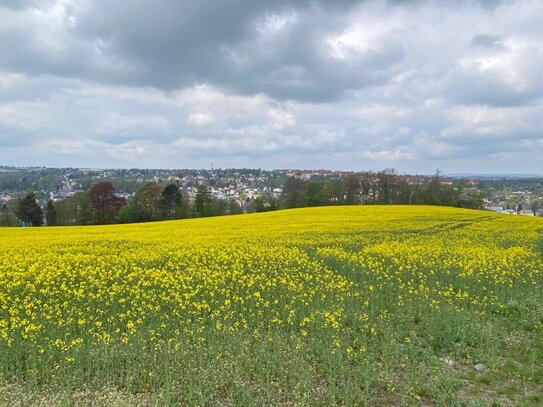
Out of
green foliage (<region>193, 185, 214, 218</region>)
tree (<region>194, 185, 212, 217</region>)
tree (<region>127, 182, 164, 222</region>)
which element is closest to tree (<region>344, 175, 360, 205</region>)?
green foliage (<region>193, 185, 214, 218</region>)

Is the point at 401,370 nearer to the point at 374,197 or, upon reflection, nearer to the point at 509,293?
the point at 509,293

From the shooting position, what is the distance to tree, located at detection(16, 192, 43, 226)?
68250mm

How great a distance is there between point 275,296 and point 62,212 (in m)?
71.9

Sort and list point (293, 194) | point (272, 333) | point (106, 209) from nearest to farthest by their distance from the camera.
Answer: point (272, 333), point (106, 209), point (293, 194)

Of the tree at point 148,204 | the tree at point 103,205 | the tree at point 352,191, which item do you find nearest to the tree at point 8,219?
the tree at point 103,205

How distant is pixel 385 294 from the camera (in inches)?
451

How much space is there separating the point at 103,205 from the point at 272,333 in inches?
2671

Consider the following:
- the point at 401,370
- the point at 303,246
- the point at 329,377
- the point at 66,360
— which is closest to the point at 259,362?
the point at 329,377

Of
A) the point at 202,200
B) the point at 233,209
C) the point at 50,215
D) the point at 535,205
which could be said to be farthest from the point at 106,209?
the point at 535,205

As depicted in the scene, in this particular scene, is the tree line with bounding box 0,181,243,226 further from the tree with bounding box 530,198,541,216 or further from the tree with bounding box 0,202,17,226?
the tree with bounding box 530,198,541,216

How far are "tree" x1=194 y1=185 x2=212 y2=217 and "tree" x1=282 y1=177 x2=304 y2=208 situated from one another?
49.1 ft

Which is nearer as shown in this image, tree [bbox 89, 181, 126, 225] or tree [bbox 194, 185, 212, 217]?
tree [bbox 89, 181, 126, 225]

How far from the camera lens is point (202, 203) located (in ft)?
251

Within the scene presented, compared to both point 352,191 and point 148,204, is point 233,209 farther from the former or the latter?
point 352,191
